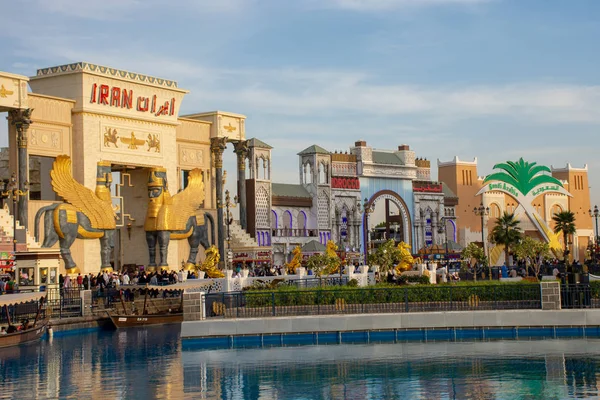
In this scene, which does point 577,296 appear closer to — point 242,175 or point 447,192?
point 242,175

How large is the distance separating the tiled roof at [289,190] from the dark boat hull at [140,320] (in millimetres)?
29101

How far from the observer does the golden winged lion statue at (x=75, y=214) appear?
4638cm

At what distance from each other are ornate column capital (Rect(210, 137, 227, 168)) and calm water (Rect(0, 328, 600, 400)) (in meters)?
30.5

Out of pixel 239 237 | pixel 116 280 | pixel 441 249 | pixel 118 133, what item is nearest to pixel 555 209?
pixel 441 249

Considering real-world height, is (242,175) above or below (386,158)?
below

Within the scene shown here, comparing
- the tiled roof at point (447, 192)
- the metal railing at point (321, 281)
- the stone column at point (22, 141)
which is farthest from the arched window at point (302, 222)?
the metal railing at point (321, 281)

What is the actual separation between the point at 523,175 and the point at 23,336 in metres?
63.7

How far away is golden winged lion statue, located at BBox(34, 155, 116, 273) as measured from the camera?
152 feet

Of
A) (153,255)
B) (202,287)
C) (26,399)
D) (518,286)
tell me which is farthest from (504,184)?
(26,399)

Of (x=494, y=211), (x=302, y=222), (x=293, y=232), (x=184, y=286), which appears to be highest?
(x=494, y=211)

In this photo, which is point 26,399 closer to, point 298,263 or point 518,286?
point 518,286

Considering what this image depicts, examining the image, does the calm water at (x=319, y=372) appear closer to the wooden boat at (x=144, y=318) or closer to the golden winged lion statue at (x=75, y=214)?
the wooden boat at (x=144, y=318)

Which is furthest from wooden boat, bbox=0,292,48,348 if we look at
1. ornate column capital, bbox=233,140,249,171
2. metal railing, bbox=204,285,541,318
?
ornate column capital, bbox=233,140,249,171

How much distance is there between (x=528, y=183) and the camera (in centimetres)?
8694
